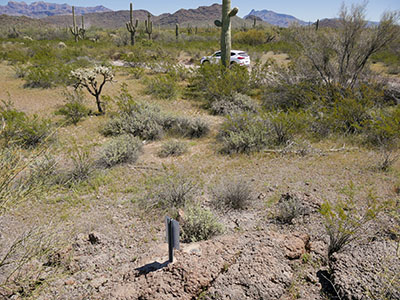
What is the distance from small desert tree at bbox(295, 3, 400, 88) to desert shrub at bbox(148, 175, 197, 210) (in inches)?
277

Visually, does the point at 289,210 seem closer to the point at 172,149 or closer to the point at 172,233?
the point at 172,233

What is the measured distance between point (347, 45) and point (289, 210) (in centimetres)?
774

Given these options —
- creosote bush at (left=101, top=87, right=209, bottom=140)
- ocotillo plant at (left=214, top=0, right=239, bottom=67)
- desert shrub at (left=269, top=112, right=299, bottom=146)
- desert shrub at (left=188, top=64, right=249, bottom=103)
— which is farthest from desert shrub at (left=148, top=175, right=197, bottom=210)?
ocotillo plant at (left=214, top=0, right=239, bottom=67)

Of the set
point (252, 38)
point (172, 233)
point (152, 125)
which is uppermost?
point (252, 38)

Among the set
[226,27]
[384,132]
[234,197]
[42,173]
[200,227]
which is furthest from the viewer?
[226,27]

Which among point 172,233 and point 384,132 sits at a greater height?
point 384,132

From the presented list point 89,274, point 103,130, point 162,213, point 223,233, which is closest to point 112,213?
point 162,213

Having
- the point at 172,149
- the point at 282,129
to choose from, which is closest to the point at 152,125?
the point at 172,149

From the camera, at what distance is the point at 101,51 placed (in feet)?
79.3

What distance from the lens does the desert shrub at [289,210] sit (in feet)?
13.6

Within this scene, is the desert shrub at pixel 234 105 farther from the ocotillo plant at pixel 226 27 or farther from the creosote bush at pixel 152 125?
the ocotillo plant at pixel 226 27

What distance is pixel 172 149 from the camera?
7.01 m

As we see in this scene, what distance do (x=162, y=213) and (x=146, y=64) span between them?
53.1 feet

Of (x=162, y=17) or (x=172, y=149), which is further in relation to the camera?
(x=162, y=17)
